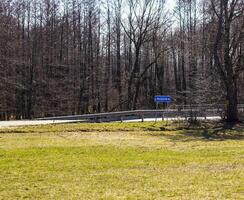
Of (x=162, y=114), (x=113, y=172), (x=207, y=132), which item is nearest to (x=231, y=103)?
(x=162, y=114)

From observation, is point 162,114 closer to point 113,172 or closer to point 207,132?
point 207,132

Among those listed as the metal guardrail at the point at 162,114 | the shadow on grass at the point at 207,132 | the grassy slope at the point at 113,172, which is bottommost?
the grassy slope at the point at 113,172

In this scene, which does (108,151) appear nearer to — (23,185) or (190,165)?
(190,165)

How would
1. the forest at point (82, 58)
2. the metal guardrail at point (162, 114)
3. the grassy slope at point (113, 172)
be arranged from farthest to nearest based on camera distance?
1. the forest at point (82, 58)
2. the metal guardrail at point (162, 114)
3. the grassy slope at point (113, 172)

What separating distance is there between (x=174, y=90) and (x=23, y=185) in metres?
59.2

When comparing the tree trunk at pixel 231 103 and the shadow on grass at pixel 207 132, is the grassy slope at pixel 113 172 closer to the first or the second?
the shadow on grass at pixel 207 132

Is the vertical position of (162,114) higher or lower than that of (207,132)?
higher

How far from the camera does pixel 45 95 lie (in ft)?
188

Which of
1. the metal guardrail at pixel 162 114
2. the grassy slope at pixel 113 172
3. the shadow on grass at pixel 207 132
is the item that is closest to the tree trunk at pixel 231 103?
the metal guardrail at pixel 162 114

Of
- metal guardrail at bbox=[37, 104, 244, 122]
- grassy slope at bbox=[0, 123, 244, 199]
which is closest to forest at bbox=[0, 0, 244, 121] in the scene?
metal guardrail at bbox=[37, 104, 244, 122]

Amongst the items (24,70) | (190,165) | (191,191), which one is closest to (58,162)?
(190,165)

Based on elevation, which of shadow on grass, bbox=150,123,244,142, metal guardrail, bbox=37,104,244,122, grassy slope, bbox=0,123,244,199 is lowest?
grassy slope, bbox=0,123,244,199

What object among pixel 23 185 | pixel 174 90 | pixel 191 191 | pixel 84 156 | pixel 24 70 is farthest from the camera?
pixel 174 90

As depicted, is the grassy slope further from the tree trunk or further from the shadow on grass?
the tree trunk
